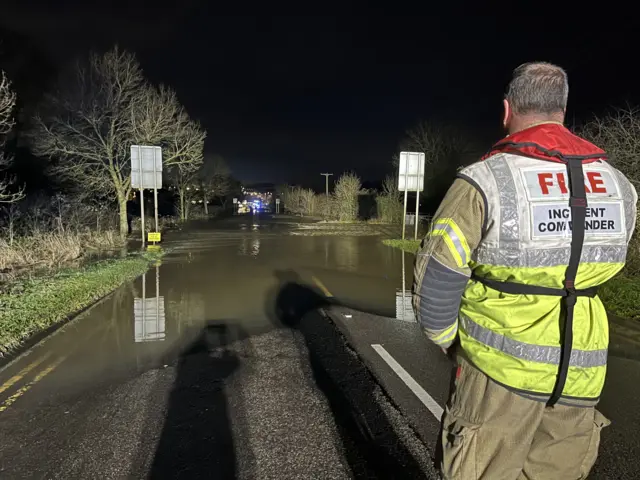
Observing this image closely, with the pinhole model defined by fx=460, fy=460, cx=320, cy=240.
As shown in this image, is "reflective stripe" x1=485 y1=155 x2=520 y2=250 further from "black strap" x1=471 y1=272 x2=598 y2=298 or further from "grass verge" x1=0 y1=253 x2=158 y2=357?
"grass verge" x1=0 y1=253 x2=158 y2=357

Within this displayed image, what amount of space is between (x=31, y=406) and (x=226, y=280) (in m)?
6.93

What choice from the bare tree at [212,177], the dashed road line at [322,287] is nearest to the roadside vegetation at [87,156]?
the dashed road line at [322,287]

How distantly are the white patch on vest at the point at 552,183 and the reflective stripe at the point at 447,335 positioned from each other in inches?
21.9

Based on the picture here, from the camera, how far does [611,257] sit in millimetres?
1686

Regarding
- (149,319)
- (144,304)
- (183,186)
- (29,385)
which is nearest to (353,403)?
(29,385)

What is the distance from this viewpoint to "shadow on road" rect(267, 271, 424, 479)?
10.7 feet

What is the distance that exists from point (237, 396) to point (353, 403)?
112 cm

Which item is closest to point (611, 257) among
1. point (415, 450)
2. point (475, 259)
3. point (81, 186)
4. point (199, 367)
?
point (475, 259)

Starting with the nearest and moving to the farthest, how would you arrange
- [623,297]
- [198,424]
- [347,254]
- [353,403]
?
[198,424] → [353,403] → [623,297] → [347,254]

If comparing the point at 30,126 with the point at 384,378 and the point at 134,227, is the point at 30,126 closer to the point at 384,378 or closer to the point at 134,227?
the point at 134,227

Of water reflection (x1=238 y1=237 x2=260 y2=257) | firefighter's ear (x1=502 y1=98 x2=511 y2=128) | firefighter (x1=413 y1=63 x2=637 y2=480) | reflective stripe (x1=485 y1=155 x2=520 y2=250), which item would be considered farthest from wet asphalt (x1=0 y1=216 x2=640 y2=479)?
water reflection (x1=238 y1=237 x2=260 y2=257)

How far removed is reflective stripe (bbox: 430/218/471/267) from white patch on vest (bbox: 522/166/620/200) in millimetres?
270

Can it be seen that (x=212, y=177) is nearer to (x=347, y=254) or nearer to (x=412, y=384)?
(x=347, y=254)

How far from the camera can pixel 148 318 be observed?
7.56 m
